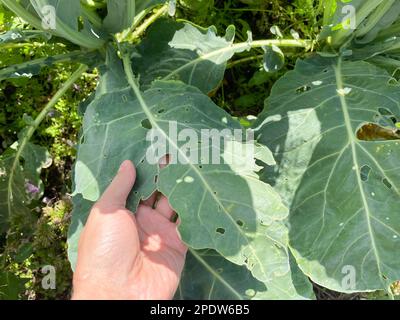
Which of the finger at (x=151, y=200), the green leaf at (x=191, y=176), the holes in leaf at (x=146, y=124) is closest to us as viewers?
the green leaf at (x=191, y=176)

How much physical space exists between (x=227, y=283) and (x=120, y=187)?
49cm

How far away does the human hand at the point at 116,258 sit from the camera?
157 centimetres

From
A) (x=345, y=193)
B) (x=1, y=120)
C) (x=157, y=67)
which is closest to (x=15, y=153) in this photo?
(x=1, y=120)

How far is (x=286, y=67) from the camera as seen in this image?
7.88ft

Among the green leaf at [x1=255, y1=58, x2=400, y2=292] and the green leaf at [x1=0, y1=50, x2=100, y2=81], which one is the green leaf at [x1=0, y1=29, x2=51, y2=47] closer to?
the green leaf at [x1=0, y1=50, x2=100, y2=81]

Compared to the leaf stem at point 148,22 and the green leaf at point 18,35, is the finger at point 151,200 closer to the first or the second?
the green leaf at point 18,35

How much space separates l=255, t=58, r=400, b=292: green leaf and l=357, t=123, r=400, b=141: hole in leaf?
115mm

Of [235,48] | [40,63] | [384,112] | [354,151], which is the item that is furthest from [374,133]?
[40,63]

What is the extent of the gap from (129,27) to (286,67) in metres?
0.83

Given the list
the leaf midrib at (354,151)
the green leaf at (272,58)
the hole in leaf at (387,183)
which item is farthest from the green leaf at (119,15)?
the hole in leaf at (387,183)

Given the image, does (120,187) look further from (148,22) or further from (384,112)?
(148,22)

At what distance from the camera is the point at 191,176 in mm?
1521

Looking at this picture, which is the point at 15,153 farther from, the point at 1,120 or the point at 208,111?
the point at 208,111
